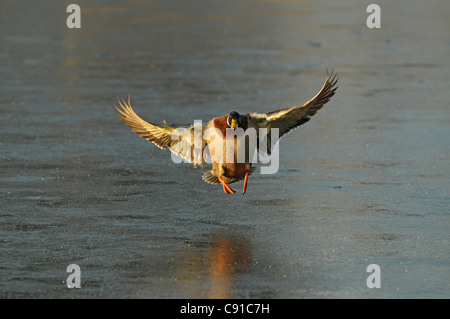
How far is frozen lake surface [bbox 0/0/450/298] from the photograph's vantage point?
5973 mm

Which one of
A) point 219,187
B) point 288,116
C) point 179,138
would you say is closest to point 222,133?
point 179,138

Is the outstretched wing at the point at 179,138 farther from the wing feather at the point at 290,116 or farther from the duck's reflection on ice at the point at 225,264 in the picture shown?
the duck's reflection on ice at the point at 225,264

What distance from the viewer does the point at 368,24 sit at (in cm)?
2389

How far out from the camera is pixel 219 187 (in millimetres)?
8625

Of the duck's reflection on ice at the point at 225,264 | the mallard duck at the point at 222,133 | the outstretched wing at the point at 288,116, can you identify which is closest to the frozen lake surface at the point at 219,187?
the duck's reflection on ice at the point at 225,264

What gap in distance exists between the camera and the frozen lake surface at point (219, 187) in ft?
19.6

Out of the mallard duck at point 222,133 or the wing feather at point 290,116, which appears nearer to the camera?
the mallard duck at point 222,133

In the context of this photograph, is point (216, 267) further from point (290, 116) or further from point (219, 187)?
point (219, 187)

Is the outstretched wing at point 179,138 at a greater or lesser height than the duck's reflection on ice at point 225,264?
greater

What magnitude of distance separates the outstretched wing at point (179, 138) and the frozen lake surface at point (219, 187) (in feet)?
1.43

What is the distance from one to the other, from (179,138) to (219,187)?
101 centimetres

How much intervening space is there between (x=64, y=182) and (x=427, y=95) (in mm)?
6945
